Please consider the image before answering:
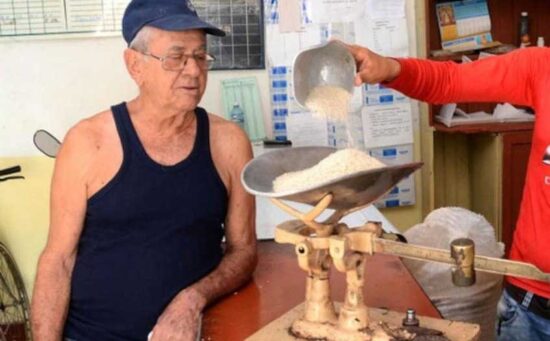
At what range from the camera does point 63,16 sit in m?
3.20

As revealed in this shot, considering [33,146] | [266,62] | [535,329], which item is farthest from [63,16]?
[535,329]

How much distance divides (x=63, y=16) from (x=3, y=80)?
1.33 feet

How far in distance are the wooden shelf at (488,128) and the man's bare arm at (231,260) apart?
1.65m

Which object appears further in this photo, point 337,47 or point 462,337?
point 337,47

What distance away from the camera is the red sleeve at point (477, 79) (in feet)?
5.37

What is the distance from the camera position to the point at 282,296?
5.50 feet

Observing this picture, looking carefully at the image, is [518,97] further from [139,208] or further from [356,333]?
[139,208]

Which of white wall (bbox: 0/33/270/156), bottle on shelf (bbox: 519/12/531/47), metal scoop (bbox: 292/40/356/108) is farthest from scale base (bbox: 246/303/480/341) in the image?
bottle on shelf (bbox: 519/12/531/47)

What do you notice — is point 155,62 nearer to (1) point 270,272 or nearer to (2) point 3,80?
(1) point 270,272

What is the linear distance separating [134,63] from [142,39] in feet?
0.24

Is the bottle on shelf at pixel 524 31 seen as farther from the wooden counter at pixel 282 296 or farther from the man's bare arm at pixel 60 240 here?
the man's bare arm at pixel 60 240

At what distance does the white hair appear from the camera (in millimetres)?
1727

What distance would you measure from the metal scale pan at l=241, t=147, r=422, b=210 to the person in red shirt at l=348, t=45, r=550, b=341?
0.27 meters

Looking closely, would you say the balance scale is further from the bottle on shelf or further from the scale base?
the bottle on shelf
